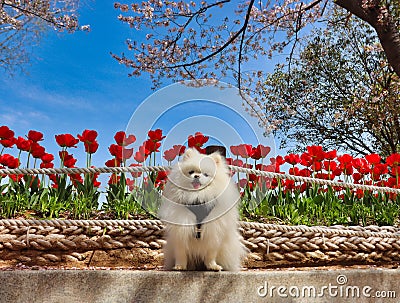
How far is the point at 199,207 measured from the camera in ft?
7.15

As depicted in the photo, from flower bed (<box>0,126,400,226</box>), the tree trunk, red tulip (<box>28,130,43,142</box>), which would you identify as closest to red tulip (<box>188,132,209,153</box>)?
flower bed (<box>0,126,400,226</box>)

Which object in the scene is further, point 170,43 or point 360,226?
point 170,43

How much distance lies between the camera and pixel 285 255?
10.7ft

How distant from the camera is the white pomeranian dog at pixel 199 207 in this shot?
2.16 metres

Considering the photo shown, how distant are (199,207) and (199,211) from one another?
0.02m

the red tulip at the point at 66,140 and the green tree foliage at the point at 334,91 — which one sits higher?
the green tree foliage at the point at 334,91

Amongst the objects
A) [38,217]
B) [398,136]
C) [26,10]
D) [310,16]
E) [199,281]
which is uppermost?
[310,16]

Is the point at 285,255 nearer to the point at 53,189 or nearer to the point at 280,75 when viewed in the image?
the point at 53,189

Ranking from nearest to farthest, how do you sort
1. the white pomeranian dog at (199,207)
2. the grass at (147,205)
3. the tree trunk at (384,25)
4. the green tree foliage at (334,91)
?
the white pomeranian dog at (199,207) → the grass at (147,205) → the tree trunk at (384,25) → the green tree foliage at (334,91)

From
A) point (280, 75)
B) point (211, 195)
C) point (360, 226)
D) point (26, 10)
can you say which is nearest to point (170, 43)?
point (26, 10)

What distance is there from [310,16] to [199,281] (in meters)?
5.65

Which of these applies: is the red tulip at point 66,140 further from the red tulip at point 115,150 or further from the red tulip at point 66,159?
the red tulip at point 115,150

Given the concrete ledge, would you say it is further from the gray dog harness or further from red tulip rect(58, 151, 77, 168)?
red tulip rect(58, 151, 77, 168)

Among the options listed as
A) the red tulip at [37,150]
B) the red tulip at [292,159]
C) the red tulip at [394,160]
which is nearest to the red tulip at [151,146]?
the red tulip at [37,150]
